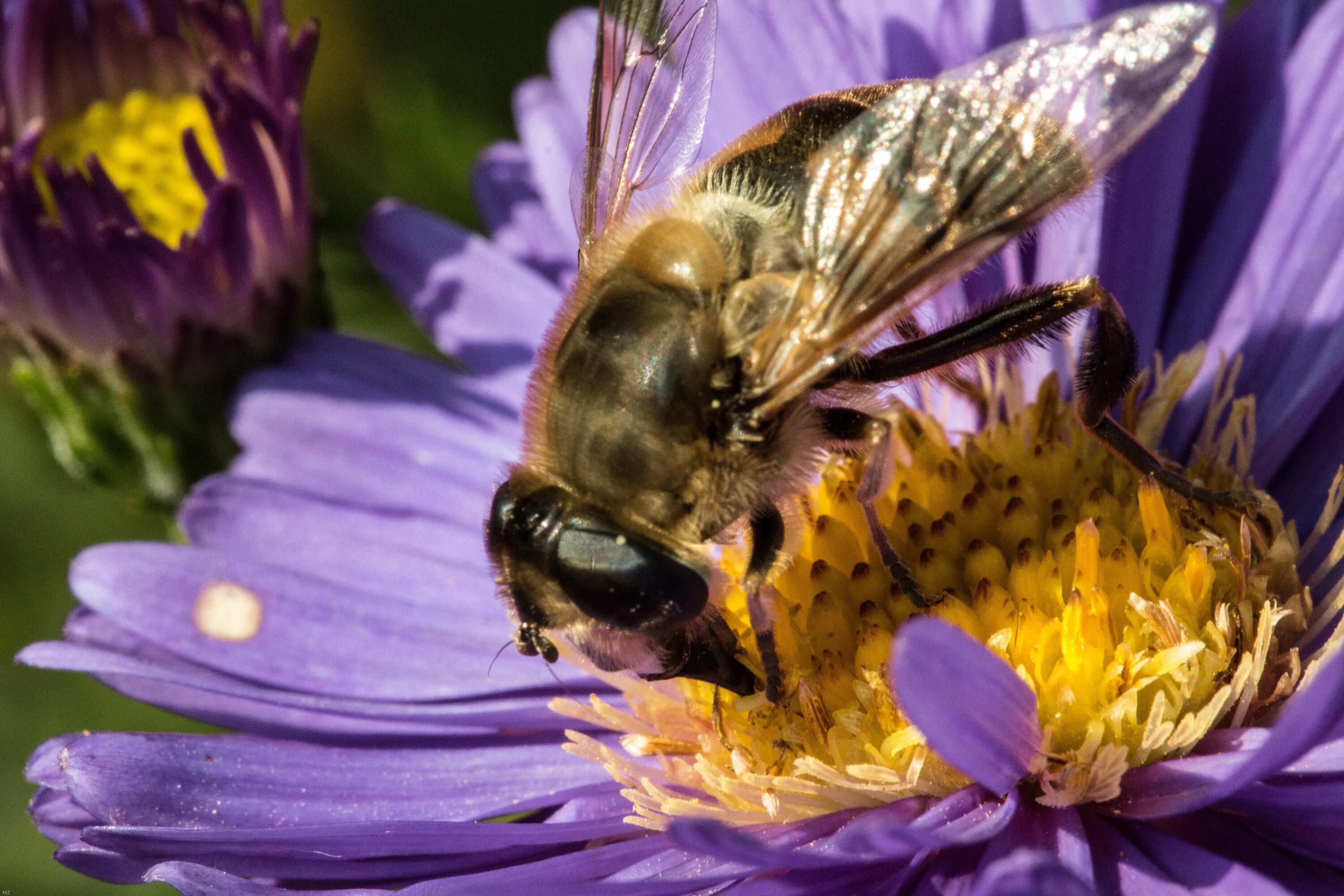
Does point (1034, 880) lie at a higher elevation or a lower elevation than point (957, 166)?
lower

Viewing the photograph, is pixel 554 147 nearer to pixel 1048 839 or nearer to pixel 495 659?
pixel 495 659

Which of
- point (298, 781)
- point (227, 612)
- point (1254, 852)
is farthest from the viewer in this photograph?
point (227, 612)

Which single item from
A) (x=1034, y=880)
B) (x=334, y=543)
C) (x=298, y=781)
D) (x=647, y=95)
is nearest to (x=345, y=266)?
(x=334, y=543)

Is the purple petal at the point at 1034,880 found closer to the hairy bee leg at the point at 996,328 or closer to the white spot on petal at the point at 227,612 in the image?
the hairy bee leg at the point at 996,328

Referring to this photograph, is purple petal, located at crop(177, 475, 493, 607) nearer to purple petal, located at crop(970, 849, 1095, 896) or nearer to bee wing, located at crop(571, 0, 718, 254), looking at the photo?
bee wing, located at crop(571, 0, 718, 254)

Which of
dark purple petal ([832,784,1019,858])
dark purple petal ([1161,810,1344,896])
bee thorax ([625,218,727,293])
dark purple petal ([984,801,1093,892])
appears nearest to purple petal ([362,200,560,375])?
bee thorax ([625,218,727,293])

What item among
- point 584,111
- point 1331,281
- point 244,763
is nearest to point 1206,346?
point 1331,281
